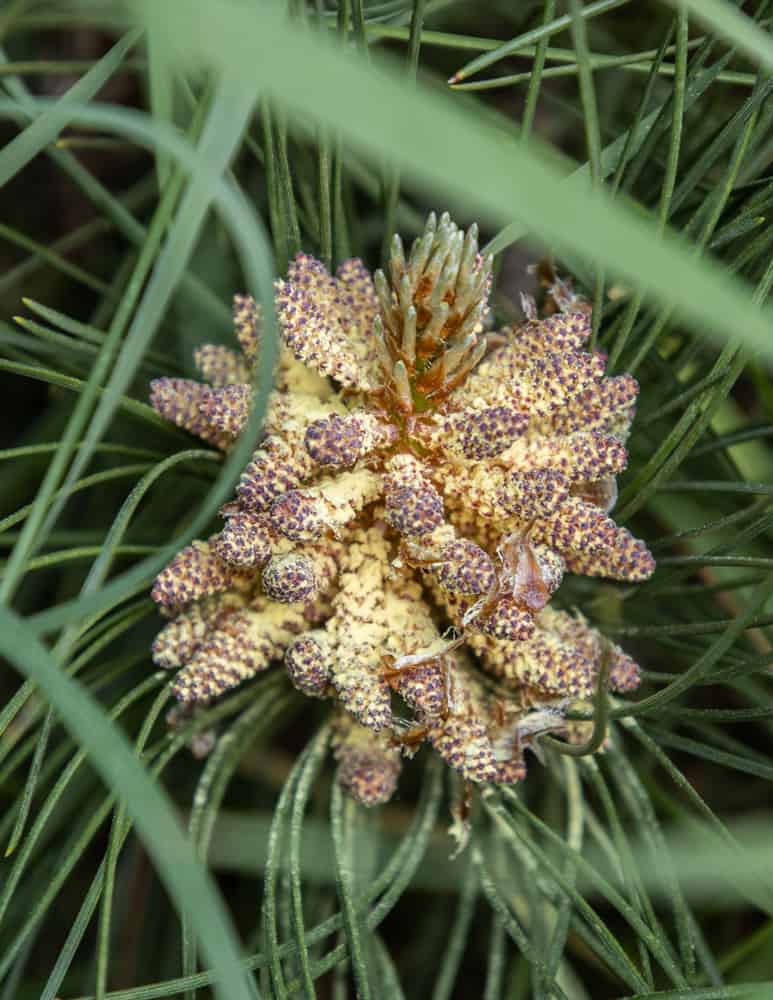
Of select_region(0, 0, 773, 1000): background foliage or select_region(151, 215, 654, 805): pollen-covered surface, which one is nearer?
select_region(0, 0, 773, 1000): background foliage

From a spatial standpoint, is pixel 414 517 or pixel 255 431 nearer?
pixel 255 431

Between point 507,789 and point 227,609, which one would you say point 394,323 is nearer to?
point 227,609

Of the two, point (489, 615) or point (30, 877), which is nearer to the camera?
point (489, 615)

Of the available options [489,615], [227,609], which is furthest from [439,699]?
[227,609]
